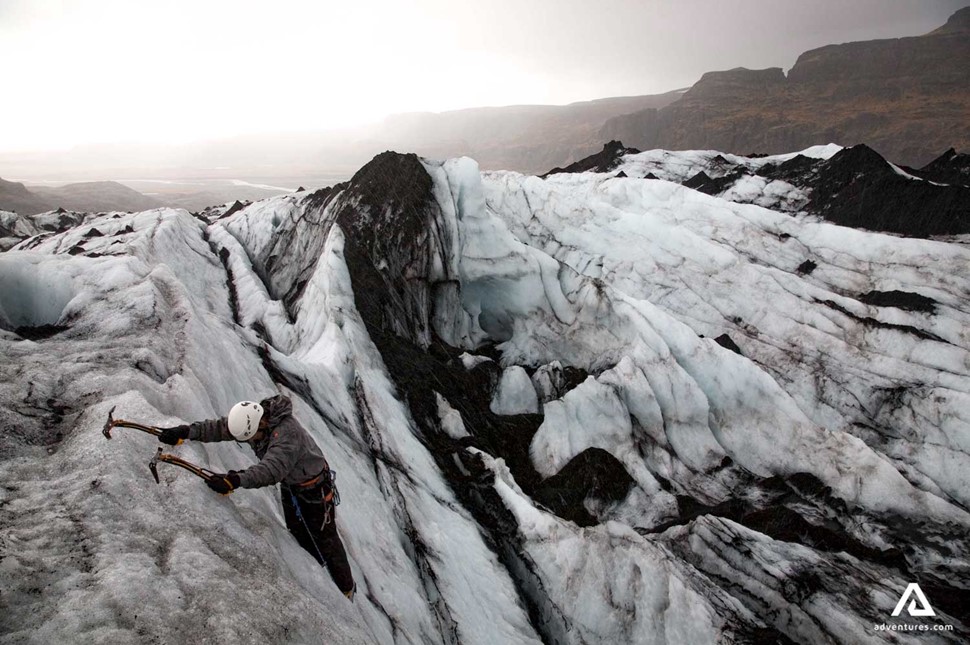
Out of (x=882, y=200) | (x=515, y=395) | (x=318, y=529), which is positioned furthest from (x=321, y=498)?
(x=882, y=200)

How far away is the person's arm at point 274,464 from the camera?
4.50m

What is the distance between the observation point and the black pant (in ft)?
18.2

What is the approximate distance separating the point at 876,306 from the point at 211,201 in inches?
4913

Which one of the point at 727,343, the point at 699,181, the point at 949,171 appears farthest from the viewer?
the point at 699,181

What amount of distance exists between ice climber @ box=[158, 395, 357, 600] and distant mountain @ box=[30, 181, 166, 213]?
359 ft

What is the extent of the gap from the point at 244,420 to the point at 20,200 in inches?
4549

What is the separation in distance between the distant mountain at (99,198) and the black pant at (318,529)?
359 ft

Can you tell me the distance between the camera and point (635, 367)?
1816 cm

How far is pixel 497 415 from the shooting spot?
17.7 metres

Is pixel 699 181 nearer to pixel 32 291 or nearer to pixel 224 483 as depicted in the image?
pixel 32 291

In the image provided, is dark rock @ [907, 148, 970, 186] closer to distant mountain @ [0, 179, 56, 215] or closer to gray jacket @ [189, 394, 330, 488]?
gray jacket @ [189, 394, 330, 488]

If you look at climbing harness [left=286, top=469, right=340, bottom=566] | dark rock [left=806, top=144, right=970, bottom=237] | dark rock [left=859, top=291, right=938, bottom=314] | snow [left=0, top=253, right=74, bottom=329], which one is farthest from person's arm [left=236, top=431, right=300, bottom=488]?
dark rock [left=806, top=144, right=970, bottom=237]

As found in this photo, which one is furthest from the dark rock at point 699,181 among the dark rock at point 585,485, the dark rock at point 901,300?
the dark rock at point 585,485

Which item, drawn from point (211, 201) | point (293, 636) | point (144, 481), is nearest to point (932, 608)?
point (293, 636)
